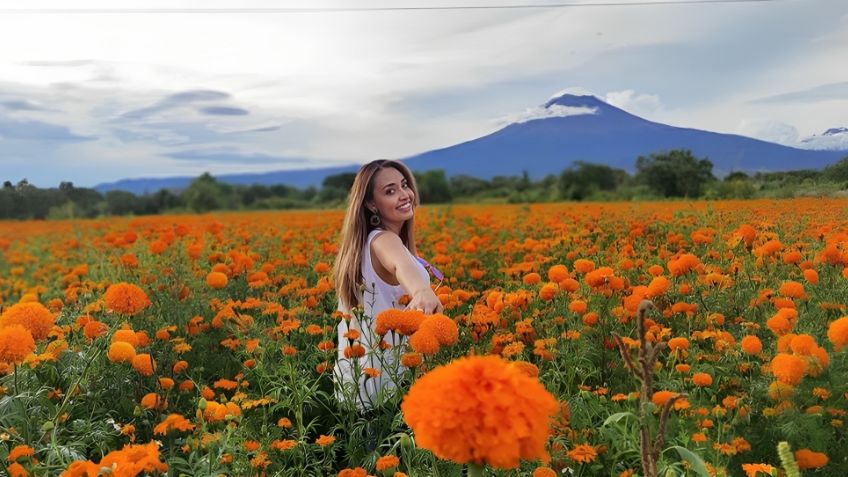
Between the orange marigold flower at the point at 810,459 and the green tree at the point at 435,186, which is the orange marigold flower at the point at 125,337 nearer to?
the orange marigold flower at the point at 810,459

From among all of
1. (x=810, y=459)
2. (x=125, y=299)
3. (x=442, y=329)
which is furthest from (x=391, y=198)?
(x=810, y=459)

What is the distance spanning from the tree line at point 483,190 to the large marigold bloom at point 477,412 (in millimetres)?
2962

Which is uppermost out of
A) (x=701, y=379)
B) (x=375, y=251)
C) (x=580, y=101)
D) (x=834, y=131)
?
(x=580, y=101)

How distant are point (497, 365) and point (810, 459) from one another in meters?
1.01

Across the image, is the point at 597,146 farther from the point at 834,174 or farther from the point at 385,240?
the point at 385,240

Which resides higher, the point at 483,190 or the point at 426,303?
the point at 483,190

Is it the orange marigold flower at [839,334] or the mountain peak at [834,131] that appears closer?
the orange marigold flower at [839,334]

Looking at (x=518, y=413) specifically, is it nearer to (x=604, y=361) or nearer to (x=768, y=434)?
(x=768, y=434)

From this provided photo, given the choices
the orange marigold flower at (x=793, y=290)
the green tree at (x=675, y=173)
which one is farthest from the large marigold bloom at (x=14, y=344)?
the green tree at (x=675, y=173)

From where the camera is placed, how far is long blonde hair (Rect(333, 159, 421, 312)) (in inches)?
98.3

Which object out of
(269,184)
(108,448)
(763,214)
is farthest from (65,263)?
(763,214)

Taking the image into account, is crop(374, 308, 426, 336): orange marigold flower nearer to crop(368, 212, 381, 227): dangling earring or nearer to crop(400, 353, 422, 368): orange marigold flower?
crop(400, 353, 422, 368): orange marigold flower

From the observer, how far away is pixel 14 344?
1685mm

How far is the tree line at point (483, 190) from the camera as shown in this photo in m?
3.44
